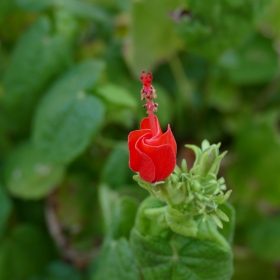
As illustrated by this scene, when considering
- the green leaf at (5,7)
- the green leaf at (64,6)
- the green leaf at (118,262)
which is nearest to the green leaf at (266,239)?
the green leaf at (118,262)

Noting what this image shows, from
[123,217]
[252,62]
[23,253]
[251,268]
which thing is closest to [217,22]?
[252,62]

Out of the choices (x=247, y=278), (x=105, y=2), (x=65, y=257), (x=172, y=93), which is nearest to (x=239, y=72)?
(x=172, y=93)

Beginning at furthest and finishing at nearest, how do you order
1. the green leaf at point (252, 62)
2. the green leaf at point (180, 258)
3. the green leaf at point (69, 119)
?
the green leaf at point (252, 62) → the green leaf at point (69, 119) → the green leaf at point (180, 258)

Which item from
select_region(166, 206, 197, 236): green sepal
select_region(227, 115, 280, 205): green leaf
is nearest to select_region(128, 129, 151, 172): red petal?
select_region(166, 206, 197, 236): green sepal

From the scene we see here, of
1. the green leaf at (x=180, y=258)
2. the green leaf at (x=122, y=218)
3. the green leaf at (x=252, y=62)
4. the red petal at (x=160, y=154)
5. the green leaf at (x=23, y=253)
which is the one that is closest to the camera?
the red petal at (x=160, y=154)

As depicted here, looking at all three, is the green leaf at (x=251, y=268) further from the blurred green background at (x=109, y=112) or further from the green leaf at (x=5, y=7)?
the green leaf at (x=5, y=7)

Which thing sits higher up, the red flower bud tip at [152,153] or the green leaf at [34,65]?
the red flower bud tip at [152,153]

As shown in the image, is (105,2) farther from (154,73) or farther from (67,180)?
(67,180)
